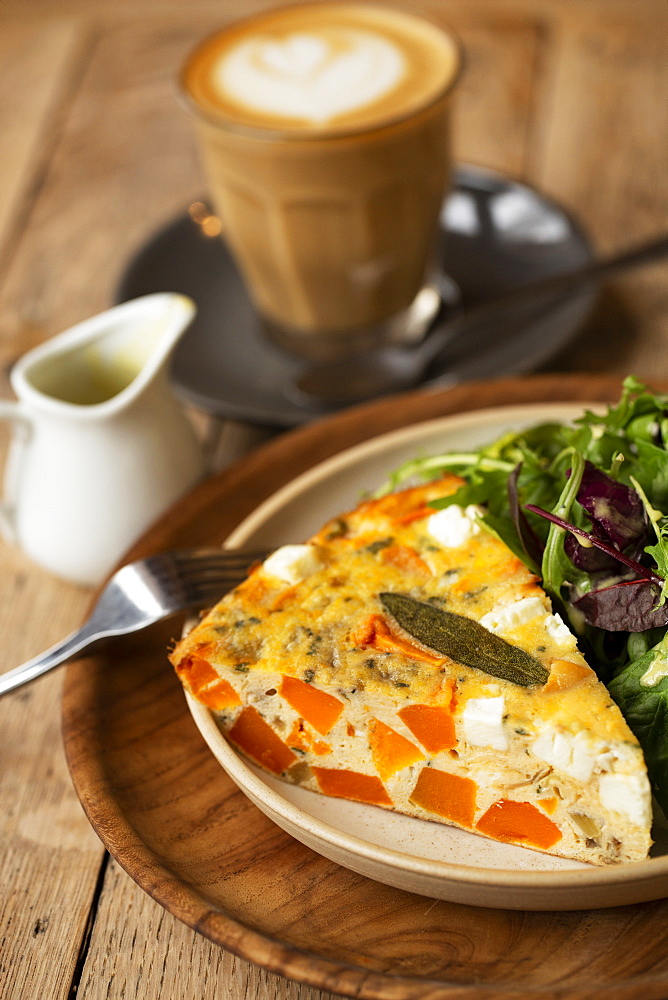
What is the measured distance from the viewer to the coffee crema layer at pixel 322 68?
262 centimetres

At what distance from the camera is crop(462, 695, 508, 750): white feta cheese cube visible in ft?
4.93

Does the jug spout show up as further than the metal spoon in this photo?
No

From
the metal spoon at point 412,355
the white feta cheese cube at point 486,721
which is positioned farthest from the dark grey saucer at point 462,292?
the white feta cheese cube at point 486,721

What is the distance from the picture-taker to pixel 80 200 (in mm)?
3812

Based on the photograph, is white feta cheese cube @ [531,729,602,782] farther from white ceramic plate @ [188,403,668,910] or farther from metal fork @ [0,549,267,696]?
metal fork @ [0,549,267,696]

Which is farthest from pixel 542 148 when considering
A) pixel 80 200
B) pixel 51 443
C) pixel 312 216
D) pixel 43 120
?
pixel 51 443

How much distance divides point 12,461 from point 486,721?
1.31 metres

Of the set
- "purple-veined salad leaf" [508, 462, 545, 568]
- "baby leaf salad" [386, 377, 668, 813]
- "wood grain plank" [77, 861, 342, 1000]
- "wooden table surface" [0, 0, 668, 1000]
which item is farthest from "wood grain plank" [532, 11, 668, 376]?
"wood grain plank" [77, 861, 342, 1000]

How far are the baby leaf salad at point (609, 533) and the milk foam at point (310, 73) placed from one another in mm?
1212

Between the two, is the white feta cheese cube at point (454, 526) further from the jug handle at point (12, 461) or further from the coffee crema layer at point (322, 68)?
the coffee crema layer at point (322, 68)

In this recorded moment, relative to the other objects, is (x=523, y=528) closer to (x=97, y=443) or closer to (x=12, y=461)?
(x=97, y=443)

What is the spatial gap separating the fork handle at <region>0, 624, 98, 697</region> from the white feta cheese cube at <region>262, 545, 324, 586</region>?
40 centimetres

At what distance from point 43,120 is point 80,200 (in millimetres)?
620

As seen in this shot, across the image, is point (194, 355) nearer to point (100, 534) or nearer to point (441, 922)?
point (100, 534)
